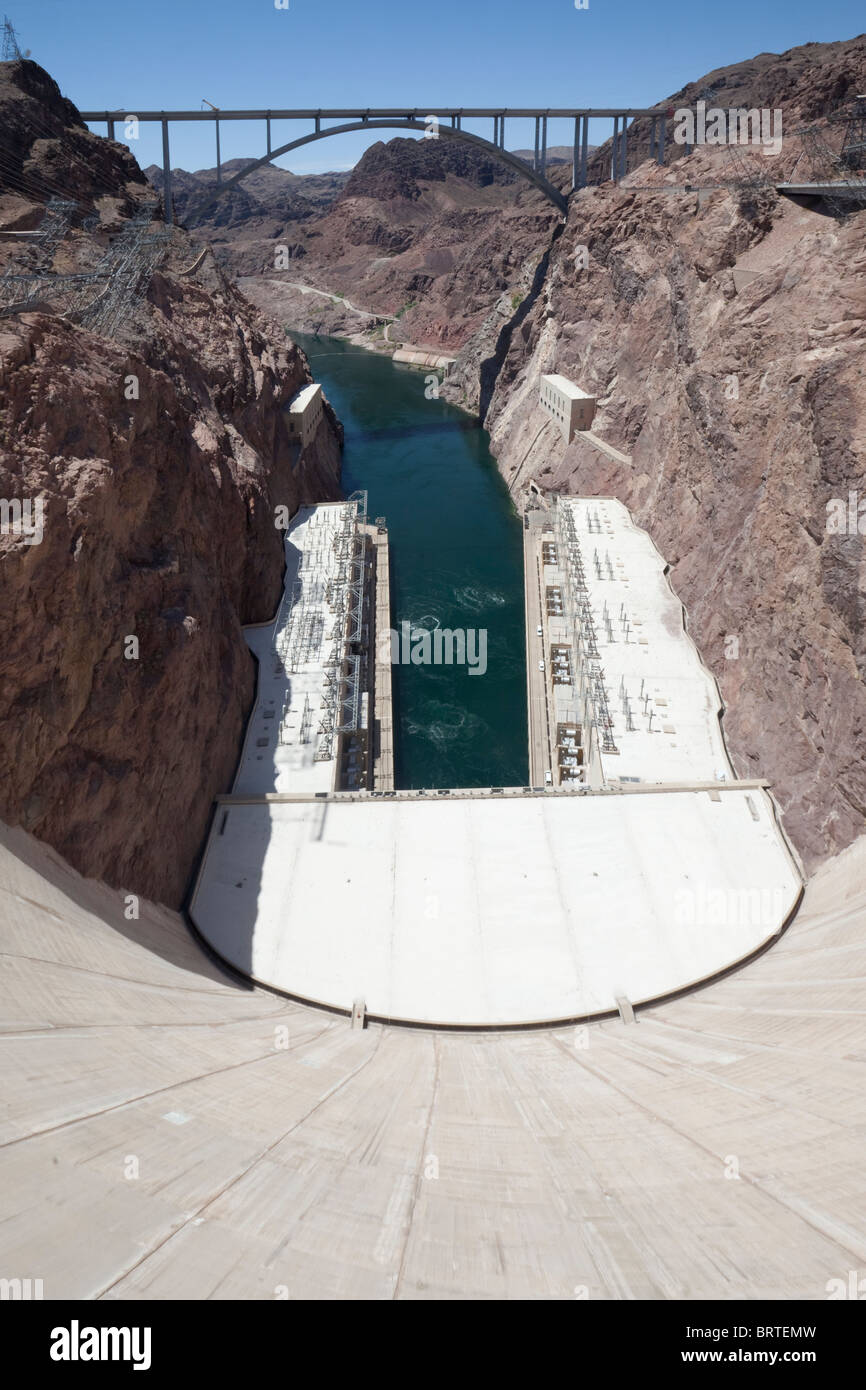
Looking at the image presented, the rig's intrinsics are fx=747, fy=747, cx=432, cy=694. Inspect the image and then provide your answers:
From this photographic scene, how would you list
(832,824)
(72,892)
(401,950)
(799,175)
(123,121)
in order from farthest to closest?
1. (123,121)
2. (799,175)
3. (832,824)
4. (401,950)
5. (72,892)

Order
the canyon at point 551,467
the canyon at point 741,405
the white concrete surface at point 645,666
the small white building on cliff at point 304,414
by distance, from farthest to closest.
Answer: the small white building on cliff at point 304,414 < the white concrete surface at point 645,666 < the canyon at point 741,405 < the canyon at point 551,467

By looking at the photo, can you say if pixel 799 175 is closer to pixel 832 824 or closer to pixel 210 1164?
pixel 832 824

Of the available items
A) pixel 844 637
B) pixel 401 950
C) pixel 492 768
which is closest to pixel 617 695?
pixel 492 768

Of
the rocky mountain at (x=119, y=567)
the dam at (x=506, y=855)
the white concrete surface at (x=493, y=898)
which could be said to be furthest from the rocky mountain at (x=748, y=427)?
the rocky mountain at (x=119, y=567)

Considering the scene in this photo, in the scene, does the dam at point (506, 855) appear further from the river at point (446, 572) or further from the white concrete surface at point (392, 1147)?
the white concrete surface at point (392, 1147)

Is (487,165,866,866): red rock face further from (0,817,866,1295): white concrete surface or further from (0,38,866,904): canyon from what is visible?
(0,817,866,1295): white concrete surface
